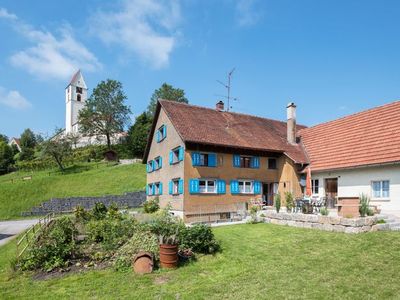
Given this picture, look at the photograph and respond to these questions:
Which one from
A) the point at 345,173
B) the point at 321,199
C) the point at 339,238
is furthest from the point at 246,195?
the point at 339,238

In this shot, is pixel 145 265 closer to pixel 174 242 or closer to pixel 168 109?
pixel 174 242

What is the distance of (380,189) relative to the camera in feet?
62.0

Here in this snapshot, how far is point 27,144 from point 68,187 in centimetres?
4866

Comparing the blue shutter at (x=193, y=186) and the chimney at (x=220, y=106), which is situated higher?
the chimney at (x=220, y=106)

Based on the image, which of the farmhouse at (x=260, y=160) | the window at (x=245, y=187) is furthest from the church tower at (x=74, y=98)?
the window at (x=245, y=187)

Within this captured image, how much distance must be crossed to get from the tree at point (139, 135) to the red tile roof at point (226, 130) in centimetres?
3217

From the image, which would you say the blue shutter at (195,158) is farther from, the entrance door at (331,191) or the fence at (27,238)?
the fence at (27,238)

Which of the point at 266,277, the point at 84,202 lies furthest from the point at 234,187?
the point at 84,202

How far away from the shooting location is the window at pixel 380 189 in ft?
60.8

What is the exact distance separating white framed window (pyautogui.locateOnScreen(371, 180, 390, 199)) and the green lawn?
655cm

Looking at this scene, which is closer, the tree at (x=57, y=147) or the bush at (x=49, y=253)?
the bush at (x=49, y=253)

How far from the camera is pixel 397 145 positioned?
18.5 meters

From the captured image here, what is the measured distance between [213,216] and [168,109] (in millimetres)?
8632

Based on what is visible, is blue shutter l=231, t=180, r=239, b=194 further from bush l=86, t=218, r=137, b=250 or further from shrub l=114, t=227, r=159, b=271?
shrub l=114, t=227, r=159, b=271
